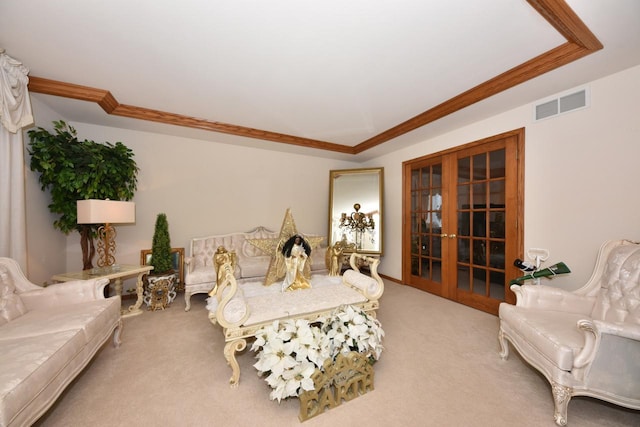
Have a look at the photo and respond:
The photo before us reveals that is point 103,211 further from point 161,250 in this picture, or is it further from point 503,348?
point 503,348

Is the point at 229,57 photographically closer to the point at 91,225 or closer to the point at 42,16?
the point at 42,16

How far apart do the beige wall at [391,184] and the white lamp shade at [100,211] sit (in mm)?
604

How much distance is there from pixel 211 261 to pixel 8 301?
2.22 meters

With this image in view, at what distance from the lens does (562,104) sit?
2439 millimetres

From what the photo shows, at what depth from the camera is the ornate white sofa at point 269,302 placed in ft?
5.74

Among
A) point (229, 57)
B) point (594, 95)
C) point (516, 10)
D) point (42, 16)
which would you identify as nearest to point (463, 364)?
point (516, 10)

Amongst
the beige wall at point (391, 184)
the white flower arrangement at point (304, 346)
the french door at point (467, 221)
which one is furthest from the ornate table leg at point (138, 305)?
the french door at point (467, 221)

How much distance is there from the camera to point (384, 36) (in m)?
1.82

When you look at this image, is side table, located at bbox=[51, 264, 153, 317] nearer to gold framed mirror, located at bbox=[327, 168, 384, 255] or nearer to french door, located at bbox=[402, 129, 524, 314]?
gold framed mirror, located at bbox=[327, 168, 384, 255]

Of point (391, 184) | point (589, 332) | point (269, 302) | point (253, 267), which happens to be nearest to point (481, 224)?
A: point (391, 184)

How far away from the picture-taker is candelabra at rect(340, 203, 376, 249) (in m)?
4.72

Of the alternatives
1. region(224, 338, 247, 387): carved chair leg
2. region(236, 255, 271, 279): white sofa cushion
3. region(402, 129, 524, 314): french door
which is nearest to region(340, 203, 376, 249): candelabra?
region(402, 129, 524, 314): french door

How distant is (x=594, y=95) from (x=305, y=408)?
12.3 ft

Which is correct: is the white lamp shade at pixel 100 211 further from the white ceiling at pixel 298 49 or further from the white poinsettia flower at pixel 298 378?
the white poinsettia flower at pixel 298 378
